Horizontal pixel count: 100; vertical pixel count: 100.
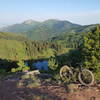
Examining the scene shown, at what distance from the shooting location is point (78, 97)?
11016 millimetres

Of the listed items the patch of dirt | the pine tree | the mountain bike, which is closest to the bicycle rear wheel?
the mountain bike

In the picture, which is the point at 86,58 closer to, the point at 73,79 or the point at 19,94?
the point at 73,79

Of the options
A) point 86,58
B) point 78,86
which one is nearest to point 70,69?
point 78,86

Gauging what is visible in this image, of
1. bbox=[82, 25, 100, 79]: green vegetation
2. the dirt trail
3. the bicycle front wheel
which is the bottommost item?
the dirt trail

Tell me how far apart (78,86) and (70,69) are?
251 centimetres

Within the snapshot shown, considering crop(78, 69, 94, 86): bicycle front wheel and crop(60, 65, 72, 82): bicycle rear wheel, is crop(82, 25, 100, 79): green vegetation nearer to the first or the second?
crop(60, 65, 72, 82): bicycle rear wheel

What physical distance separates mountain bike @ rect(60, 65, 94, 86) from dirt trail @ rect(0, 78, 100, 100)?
5.24 ft

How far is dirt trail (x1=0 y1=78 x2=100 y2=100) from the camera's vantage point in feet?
36.4

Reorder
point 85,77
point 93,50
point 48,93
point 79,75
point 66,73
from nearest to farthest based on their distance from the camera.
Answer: point 48,93
point 85,77
point 79,75
point 66,73
point 93,50

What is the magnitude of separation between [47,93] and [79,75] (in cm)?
306

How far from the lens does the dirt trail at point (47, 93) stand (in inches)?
437

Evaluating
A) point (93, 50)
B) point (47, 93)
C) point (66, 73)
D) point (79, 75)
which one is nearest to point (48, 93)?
point (47, 93)

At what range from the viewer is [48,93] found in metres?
12.1

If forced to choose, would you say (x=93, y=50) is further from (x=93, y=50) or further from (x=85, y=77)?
(x=85, y=77)
